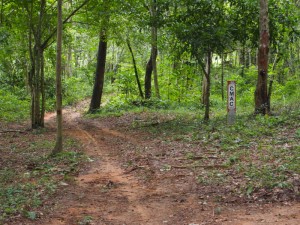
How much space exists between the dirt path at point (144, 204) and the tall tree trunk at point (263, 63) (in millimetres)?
5787

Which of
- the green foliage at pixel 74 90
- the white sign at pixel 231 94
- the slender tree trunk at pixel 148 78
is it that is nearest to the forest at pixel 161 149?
the white sign at pixel 231 94

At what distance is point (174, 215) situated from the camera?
612 cm

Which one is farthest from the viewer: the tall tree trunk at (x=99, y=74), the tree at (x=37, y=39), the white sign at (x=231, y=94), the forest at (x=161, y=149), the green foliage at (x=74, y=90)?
the green foliage at (x=74, y=90)

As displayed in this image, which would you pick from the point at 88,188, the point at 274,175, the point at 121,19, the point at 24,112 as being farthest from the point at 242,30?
the point at 24,112

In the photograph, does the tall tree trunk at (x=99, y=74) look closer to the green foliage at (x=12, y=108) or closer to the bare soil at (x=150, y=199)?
the green foliage at (x=12, y=108)

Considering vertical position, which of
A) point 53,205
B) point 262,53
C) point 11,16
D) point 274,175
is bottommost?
point 53,205

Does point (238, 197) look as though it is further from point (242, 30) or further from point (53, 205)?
point (242, 30)

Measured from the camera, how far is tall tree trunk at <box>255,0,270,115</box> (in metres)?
12.6

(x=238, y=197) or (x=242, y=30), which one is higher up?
(x=242, y=30)

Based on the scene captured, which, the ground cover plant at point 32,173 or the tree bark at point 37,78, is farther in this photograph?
the tree bark at point 37,78

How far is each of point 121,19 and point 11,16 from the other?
4.98 meters

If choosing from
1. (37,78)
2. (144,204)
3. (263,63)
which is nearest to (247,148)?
(144,204)

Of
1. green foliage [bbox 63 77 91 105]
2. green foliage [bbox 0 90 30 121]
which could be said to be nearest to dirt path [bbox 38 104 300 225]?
green foliage [bbox 0 90 30 121]

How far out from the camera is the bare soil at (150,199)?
5.89m
